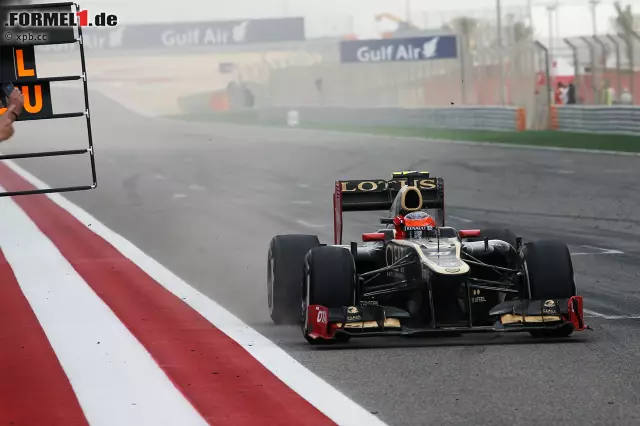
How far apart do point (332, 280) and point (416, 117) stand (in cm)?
4266

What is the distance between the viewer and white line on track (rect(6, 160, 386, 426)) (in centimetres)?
786

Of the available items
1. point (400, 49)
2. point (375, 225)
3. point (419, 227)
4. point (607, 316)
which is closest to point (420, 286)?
point (419, 227)

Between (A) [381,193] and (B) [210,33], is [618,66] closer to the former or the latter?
(A) [381,193]

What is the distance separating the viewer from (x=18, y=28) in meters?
12.4

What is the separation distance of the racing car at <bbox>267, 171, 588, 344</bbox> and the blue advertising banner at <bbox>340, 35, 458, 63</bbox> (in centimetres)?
5896

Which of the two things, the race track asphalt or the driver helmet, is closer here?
the race track asphalt

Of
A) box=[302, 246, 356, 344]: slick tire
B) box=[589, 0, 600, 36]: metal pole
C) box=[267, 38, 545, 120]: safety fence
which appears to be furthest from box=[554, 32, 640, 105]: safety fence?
box=[589, 0, 600, 36]: metal pole

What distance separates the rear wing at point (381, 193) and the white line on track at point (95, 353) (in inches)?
82.9

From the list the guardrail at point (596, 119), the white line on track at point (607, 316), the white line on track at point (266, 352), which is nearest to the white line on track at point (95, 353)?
the white line on track at point (266, 352)

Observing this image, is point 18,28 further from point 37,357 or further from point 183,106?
point 183,106

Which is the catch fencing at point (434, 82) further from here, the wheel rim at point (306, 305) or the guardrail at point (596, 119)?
the wheel rim at point (306, 305)

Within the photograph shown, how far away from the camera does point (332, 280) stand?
1035 cm

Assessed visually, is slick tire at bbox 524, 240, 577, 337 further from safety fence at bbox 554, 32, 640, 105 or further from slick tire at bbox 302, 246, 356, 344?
safety fence at bbox 554, 32, 640, 105

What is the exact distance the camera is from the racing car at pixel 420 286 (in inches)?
402
